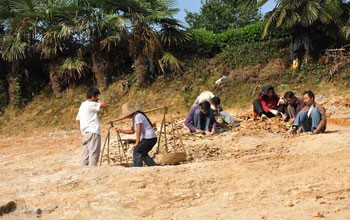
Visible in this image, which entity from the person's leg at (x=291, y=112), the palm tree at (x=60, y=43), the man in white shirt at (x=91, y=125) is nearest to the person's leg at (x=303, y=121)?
the person's leg at (x=291, y=112)

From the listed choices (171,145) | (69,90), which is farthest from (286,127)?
(69,90)

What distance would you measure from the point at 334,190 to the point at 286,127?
4.64m

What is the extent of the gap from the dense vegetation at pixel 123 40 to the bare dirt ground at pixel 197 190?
821 centimetres

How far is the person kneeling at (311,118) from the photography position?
8023mm

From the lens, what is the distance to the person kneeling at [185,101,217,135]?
10.0 metres

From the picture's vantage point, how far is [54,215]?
518cm

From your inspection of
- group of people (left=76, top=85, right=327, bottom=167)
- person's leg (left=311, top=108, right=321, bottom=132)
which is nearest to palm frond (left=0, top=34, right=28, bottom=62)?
group of people (left=76, top=85, right=327, bottom=167)

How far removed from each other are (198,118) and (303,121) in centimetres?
242

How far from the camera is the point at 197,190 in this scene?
561 centimetres

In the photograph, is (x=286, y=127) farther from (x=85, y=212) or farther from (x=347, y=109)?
(x=85, y=212)

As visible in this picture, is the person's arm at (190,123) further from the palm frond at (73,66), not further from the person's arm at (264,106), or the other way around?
the palm frond at (73,66)

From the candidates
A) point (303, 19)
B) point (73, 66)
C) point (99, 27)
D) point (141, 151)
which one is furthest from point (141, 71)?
point (141, 151)

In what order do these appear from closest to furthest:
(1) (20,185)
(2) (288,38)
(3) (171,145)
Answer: (1) (20,185) < (3) (171,145) < (2) (288,38)

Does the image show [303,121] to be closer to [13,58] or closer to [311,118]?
[311,118]
